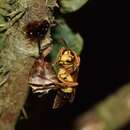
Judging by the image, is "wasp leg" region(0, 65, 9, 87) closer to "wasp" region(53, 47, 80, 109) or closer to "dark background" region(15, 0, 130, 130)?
"wasp" region(53, 47, 80, 109)

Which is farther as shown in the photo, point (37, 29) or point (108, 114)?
point (108, 114)

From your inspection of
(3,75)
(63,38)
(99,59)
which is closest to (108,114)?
(99,59)

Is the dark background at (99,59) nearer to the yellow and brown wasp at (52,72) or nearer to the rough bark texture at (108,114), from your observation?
the rough bark texture at (108,114)

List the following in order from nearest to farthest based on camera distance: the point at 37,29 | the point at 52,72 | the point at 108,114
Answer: the point at 37,29 → the point at 52,72 → the point at 108,114

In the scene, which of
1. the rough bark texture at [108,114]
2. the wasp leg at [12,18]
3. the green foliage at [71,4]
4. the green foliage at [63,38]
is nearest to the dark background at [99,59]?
the rough bark texture at [108,114]

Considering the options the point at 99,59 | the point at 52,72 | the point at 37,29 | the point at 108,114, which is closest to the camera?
the point at 37,29

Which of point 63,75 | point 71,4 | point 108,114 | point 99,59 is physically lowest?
point 108,114

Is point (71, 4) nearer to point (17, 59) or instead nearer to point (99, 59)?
point (17, 59)
